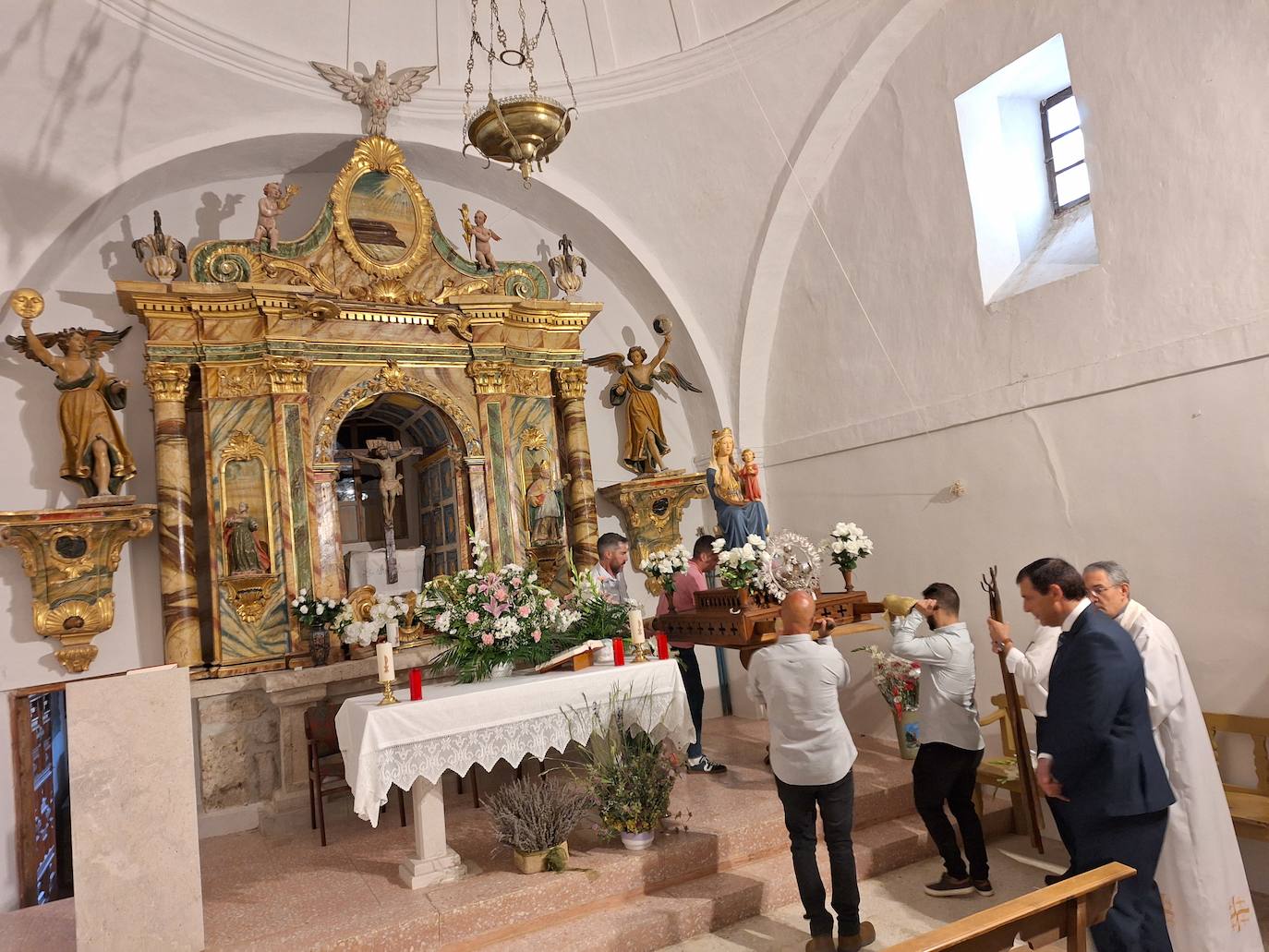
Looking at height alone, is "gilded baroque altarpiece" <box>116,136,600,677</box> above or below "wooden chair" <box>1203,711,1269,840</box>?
above

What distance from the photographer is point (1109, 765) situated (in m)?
3.96

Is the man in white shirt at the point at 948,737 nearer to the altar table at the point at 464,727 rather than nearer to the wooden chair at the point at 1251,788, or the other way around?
the wooden chair at the point at 1251,788

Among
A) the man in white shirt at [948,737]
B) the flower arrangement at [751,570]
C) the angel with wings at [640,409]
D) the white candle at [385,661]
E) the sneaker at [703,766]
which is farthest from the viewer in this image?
the angel with wings at [640,409]

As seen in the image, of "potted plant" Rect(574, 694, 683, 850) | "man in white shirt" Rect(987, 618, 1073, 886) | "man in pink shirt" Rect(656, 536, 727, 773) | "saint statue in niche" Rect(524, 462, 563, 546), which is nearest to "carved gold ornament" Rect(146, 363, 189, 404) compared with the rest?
"saint statue in niche" Rect(524, 462, 563, 546)

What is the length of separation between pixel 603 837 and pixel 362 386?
471cm

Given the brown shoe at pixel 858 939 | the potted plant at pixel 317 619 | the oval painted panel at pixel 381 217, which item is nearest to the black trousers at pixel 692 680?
the brown shoe at pixel 858 939

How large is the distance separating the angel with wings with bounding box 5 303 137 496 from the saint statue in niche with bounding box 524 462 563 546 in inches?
138

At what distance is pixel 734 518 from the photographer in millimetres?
7004

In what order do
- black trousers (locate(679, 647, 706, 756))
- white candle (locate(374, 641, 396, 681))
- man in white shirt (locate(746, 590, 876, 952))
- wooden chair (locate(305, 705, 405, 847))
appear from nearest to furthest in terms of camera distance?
man in white shirt (locate(746, 590, 876, 952)) < white candle (locate(374, 641, 396, 681)) < wooden chair (locate(305, 705, 405, 847)) < black trousers (locate(679, 647, 706, 756))

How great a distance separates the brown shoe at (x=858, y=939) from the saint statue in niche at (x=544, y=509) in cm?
492

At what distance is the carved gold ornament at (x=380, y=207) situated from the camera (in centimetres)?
848

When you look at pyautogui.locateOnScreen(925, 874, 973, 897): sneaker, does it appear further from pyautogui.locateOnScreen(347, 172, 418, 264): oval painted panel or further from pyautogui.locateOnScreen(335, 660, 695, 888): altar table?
pyautogui.locateOnScreen(347, 172, 418, 264): oval painted panel

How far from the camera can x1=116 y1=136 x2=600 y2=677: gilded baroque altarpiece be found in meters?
7.70

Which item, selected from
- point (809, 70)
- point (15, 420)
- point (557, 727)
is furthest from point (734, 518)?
point (15, 420)
